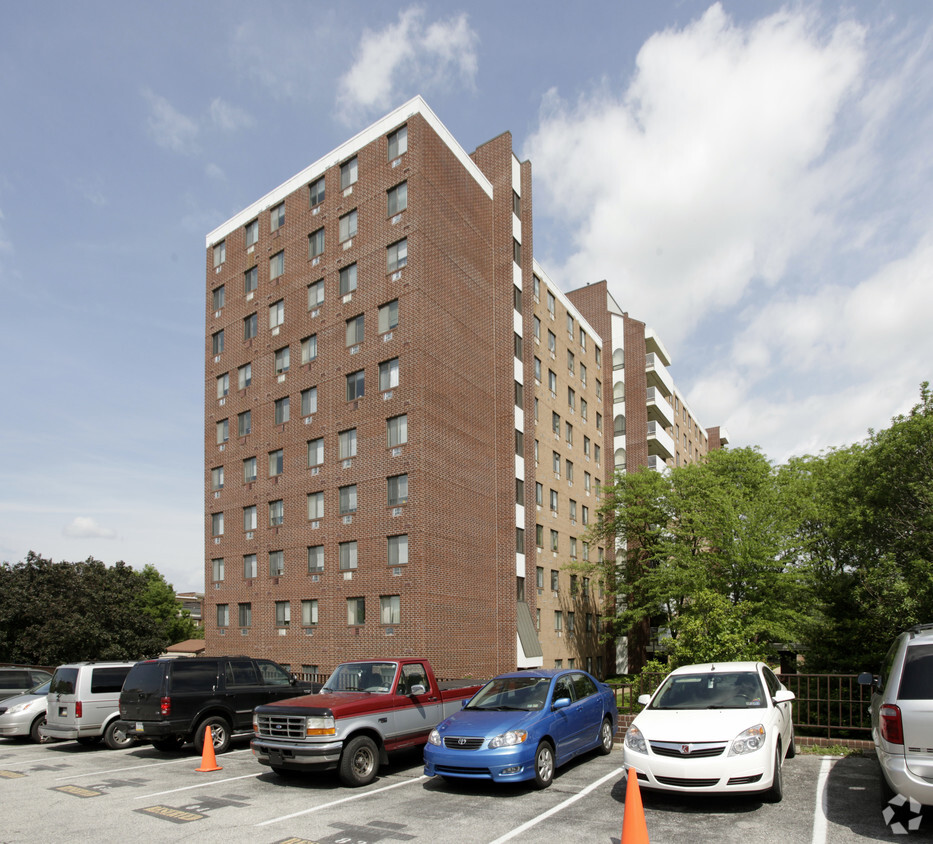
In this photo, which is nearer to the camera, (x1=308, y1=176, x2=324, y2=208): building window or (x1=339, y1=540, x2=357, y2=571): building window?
(x1=339, y1=540, x2=357, y2=571): building window

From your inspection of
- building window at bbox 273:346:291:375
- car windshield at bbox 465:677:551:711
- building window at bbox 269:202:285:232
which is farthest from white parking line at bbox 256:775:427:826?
building window at bbox 269:202:285:232

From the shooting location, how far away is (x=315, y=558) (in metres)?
32.7

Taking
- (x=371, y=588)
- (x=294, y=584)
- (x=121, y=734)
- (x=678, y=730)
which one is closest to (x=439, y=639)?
(x=371, y=588)

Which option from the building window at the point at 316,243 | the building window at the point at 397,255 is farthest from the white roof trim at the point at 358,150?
the building window at the point at 397,255

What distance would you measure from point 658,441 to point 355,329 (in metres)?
29.3

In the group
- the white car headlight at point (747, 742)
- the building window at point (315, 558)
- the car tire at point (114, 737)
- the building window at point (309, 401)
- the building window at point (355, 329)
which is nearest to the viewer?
the white car headlight at point (747, 742)

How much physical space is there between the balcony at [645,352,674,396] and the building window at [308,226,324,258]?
29.3 meters

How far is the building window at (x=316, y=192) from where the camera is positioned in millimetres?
35406

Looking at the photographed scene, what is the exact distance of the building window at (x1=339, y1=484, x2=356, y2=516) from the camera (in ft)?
102

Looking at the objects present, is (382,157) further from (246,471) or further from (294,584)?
(294,584)

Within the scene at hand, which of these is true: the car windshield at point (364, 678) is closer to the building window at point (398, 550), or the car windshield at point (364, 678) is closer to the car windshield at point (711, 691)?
the car windshield at point (711, 691)

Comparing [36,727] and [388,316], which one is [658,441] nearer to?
[388,316]

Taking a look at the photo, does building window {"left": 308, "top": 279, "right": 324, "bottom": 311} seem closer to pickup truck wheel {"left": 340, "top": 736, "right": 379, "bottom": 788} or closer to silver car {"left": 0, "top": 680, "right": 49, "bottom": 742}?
silver car {"left": 0, "top": 680, "right": 49, "bottom": 742}

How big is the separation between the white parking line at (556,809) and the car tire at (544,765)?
0.54 meters
